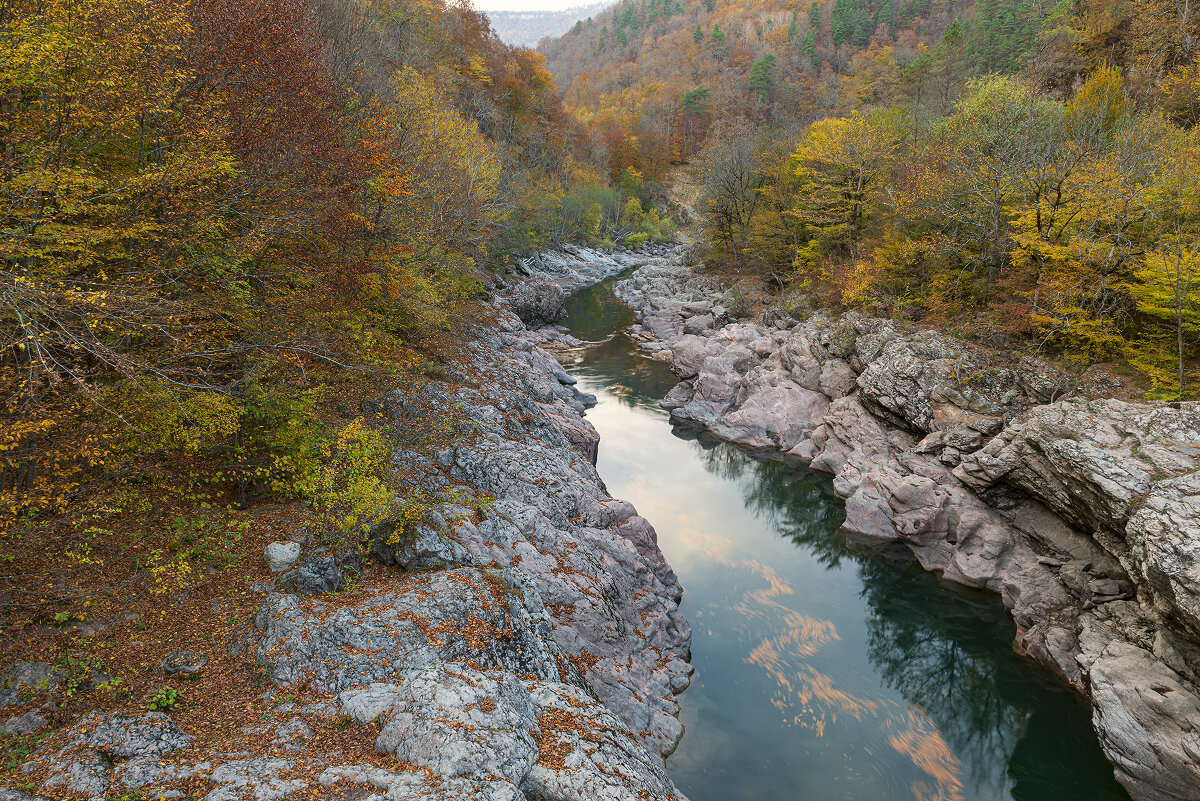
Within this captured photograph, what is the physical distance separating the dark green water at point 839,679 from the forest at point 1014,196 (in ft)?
33.2

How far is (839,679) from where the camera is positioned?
1413 centimetres

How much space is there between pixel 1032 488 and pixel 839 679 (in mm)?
8667

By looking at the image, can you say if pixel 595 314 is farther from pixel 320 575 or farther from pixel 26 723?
pixel 26 723

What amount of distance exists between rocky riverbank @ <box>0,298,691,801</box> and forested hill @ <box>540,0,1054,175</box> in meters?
57.6

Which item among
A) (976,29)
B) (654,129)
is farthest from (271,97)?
(654,129)

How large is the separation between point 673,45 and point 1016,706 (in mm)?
162449

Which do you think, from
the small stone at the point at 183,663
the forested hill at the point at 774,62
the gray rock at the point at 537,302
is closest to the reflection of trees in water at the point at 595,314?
the gray rock at the point at 537,302

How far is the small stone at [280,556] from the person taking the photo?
925cm

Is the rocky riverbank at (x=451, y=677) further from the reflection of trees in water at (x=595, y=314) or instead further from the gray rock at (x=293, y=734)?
the reflection of trees in water at (x=595, y=314)

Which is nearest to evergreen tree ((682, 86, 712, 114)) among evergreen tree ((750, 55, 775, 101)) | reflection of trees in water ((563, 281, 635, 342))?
evergreen tree ((750, 55, 775, 101))

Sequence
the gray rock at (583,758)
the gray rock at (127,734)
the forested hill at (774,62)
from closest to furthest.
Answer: the gray rock at (127,734), the gray rock at (583,758), the forested hill at (774,62)

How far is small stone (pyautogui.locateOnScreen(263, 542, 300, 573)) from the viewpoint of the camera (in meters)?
9.25

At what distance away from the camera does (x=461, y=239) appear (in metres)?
26.7

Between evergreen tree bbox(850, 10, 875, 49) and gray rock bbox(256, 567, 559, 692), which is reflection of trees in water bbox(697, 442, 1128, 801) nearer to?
gray rock bbox(256, 567, 559, 692)
